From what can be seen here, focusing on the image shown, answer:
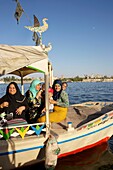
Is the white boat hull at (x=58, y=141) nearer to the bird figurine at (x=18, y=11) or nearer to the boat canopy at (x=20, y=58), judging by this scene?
the boat canopy at (x=20, y=58)

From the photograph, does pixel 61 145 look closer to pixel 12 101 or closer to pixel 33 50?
pixel 12 101

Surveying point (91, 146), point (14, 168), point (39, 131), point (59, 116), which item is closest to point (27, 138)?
point (39, 131)

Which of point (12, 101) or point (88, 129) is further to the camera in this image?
point (88, 129)

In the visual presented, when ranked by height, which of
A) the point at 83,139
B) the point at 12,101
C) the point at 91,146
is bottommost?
the point at 91,146

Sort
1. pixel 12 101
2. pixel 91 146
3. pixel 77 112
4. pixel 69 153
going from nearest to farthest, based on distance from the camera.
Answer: pixel 12 101 < pixel 69 153 < pixel 91 146 < pixel 77 112

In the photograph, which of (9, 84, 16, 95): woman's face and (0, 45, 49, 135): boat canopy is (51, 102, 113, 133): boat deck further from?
(9, 84, 16, 95): woman's face

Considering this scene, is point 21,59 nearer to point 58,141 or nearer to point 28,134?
point 28,134

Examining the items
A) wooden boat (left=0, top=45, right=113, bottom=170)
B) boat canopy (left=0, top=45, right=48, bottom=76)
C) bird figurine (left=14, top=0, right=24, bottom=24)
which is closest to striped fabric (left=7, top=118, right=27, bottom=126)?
wooden boat (left=0, top=45, right=113, bottom=170)

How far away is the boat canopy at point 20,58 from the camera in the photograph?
4.63 meters

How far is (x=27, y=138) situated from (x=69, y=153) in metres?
1.66

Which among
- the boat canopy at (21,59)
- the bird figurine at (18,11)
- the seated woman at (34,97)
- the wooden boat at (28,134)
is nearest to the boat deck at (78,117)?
the wooden boat at (28,134)

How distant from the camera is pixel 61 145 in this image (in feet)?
19.4

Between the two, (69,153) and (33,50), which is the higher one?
(33,50)

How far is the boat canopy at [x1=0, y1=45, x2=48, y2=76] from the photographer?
15.2 feet
